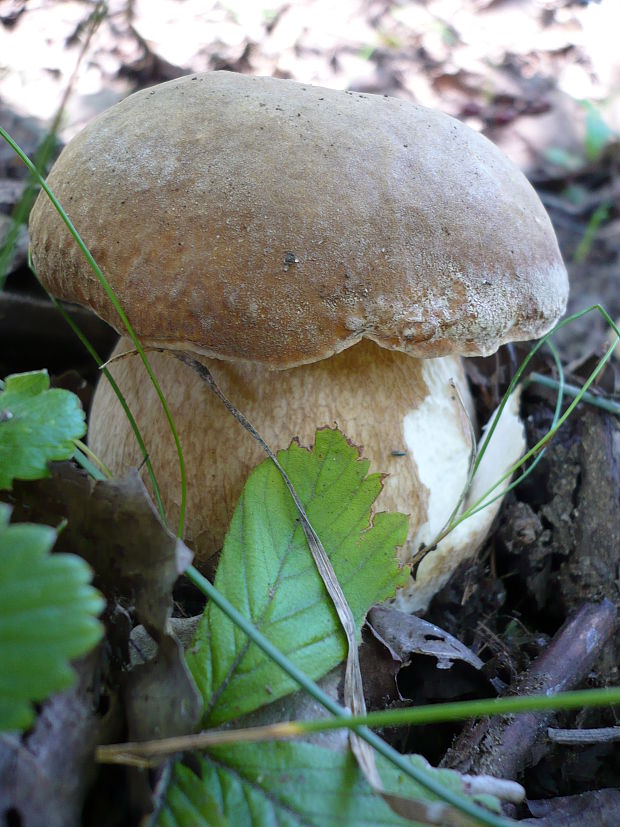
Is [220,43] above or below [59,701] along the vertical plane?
above

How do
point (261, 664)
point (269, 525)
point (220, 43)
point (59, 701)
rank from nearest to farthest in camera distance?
point (59, 701) < point (261, 664) < point (269, 525) < point (220, 43)

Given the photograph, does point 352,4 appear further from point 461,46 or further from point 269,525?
point 269,525

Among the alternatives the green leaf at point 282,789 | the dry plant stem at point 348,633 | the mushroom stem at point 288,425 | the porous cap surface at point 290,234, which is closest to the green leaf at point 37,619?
the green leaf at point 282,789

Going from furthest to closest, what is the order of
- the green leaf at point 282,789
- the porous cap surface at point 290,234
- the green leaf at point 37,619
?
the porous cap surface at point 290,234
the green leaf at point 282,789
the green leaf at point 37,619

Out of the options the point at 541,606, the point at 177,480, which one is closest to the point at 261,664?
the point at 177,480

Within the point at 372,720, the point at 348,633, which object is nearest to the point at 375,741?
the point at 372,720

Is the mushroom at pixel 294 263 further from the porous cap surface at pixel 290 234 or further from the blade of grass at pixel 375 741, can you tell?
the blade of grass at pixel 375 741
